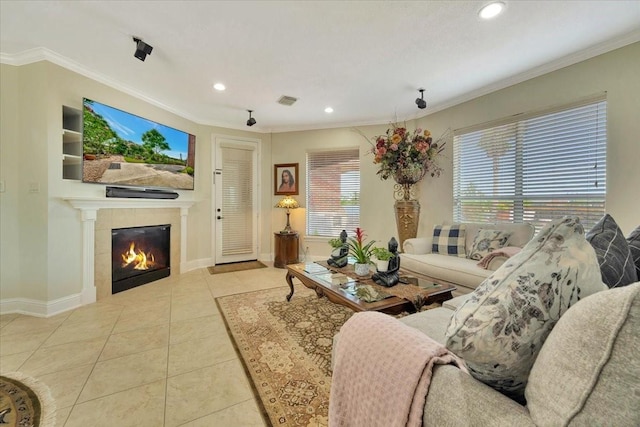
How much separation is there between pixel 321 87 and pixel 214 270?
3163 mm

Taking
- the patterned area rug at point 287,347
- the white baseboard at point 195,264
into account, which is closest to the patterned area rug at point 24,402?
the patterned area rug at point 287,347

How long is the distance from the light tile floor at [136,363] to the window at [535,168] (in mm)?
3264

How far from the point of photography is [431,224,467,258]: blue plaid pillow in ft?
10.2

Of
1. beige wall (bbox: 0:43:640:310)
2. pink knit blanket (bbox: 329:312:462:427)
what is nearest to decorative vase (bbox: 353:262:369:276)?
pink knit blanket (bbox: 329:312:462:427)

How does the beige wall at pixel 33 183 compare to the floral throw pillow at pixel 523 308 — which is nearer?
the floral throw pillow at pixel 523 308

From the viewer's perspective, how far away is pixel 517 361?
0.64 meters

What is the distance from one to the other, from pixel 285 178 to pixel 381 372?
14.2ft

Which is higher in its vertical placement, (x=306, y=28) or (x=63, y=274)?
(x=306, y=28)

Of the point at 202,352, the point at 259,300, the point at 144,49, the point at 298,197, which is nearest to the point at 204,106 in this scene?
the point at 144,49

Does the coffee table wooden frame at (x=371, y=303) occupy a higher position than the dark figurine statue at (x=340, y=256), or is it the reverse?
the dark figurine statue at (x=340, y=256)

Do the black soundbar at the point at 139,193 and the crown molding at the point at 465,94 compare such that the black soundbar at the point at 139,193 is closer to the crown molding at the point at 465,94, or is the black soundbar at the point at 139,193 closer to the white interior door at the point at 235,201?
the white interior door at the point at 235,201

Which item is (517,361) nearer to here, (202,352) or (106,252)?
(202,352)

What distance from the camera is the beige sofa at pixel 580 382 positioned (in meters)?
0.45

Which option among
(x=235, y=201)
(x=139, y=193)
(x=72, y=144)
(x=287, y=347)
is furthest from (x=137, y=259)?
(x=287, y=347)
